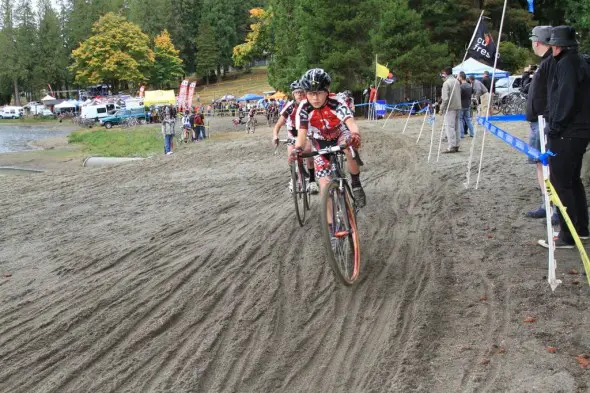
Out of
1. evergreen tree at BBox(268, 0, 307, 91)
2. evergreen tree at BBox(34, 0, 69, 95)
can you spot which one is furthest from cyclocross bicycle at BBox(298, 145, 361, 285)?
evergreen tree at BBox(34, 0, 69, 95)

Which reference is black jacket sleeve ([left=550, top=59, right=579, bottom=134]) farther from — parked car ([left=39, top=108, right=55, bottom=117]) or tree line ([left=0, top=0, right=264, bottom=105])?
tree line ([left=0, top=0, right=264, bottom=105])

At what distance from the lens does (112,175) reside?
1603cm


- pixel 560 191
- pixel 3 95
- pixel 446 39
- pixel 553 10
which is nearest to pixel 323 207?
pixel 560 191

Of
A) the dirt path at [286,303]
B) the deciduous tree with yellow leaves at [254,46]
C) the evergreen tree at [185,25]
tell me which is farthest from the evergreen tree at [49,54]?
the dirt path at [286,303]

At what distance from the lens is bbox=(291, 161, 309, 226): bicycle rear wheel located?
8070 mm

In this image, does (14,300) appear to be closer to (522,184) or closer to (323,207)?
(323,207)

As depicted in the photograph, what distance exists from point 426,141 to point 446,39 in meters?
29.5

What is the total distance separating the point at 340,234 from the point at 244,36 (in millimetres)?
108118

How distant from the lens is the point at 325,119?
7105mm

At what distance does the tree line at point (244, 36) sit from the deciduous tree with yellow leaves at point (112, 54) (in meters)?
0.14

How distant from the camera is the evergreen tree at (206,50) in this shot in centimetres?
9681

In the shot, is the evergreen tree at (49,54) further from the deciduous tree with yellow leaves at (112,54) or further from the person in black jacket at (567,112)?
the person in black jacket at (567,112)

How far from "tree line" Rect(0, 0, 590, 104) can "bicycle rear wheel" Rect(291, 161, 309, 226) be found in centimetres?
1509

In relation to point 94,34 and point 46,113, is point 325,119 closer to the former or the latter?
point 46,113
